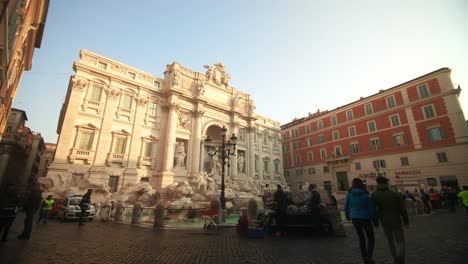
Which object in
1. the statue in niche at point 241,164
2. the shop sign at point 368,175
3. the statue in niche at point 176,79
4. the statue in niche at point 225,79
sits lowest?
the shop sign at point 368,175

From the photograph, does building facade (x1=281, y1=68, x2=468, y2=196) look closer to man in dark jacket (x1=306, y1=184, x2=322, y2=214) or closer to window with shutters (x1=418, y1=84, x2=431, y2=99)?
window with shutters (x1=418, y1=84, x2=431, y2=99)

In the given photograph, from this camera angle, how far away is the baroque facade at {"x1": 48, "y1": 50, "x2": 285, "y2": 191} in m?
18.3

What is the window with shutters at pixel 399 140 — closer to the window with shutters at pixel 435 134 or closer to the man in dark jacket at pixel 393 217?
the window with shutters at pixel 435 134

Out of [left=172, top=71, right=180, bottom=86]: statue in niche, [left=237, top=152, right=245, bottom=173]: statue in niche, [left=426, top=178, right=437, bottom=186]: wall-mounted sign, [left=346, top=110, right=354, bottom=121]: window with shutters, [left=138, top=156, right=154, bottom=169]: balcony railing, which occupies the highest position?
[left=172, top=71, right=180, bottom=86]: statue in niche

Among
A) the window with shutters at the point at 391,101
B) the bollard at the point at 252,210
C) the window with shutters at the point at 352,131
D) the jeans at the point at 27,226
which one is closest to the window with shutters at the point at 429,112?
the window with shutters at the point at 391,101

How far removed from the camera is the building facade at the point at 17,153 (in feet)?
97.5

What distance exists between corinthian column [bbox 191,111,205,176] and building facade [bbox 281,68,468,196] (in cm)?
1973

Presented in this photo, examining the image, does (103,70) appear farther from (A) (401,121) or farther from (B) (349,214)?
(A) (401,121)

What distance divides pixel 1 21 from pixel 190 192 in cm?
1406

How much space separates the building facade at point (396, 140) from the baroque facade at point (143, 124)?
11.9 m

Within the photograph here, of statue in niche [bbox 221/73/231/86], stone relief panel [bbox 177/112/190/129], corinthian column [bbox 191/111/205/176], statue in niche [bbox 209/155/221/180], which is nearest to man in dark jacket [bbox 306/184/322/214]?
corinthian column [bbox 191/111/205/176]

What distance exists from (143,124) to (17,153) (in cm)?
2989

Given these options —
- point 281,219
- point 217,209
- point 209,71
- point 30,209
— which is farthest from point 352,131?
point 30,209

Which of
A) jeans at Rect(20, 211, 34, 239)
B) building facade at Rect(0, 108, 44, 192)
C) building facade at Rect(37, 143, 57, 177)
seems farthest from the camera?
Result: building facade at Rect(37, 143, 57, 177)
